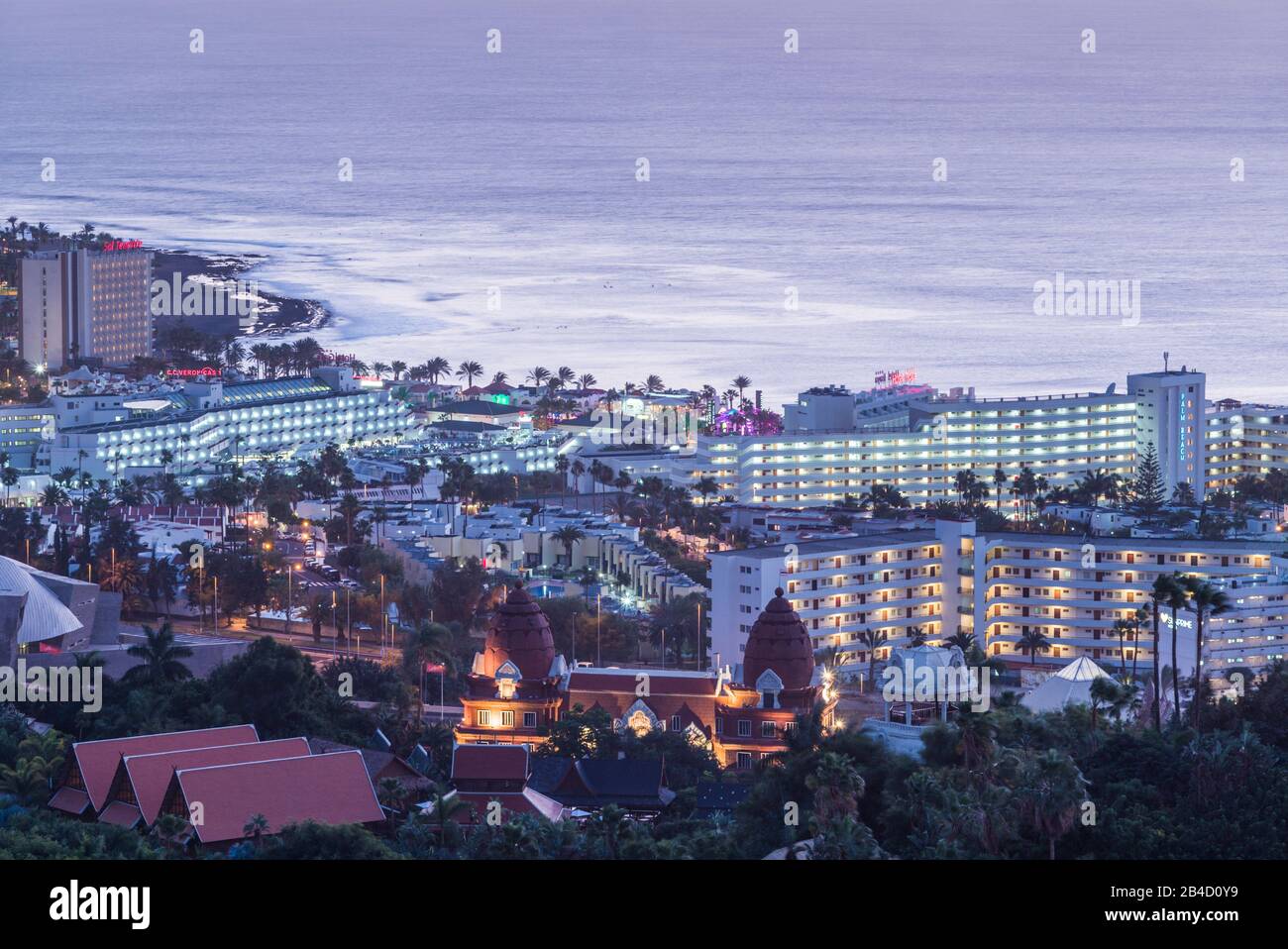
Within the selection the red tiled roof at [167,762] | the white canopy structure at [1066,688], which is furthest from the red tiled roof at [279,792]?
the white canopy structure at [1066,688]

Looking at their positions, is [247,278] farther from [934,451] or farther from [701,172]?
[934,451]

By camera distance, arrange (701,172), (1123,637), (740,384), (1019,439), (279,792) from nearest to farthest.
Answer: (279,792), (1123,637), (1019,439), (740,384), (701,172)

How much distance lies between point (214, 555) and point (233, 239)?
186 ft

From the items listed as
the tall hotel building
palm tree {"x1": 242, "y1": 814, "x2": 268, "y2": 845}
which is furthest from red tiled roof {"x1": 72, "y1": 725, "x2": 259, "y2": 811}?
the tall hotel building

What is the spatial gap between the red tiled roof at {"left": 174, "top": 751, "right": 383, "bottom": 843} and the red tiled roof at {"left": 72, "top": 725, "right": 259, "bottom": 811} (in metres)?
1.19

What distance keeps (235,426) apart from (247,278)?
25.2 metres

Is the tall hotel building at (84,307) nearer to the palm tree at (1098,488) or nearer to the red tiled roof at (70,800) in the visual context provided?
the palm tree at (1098,488)

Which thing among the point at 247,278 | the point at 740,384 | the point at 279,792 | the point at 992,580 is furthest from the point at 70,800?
the point at 247,278

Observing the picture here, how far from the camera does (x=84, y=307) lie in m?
65.7

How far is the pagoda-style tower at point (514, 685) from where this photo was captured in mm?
22922

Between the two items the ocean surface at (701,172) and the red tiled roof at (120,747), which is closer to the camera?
the red tiled roof at (120,747)

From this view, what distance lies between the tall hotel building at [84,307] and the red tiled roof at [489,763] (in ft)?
157

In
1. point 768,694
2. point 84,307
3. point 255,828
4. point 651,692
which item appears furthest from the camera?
point 84,307
